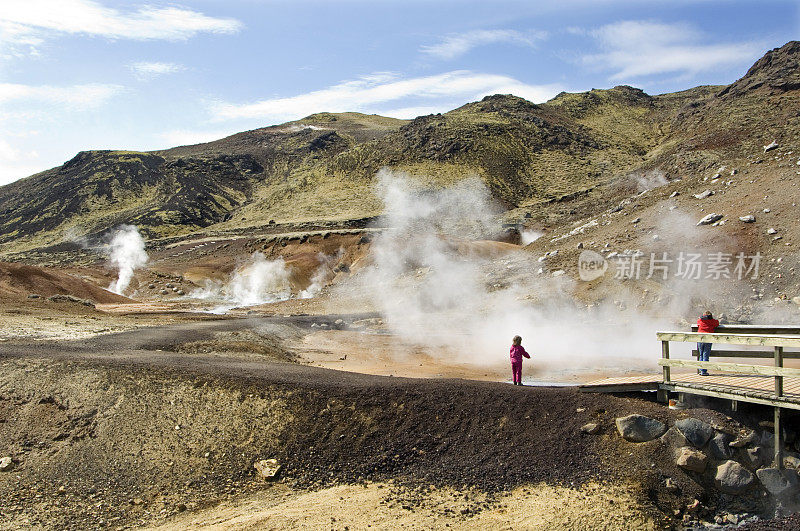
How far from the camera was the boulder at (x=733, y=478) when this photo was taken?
7.69m

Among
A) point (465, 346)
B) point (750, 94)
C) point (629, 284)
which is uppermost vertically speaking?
point (750, 94)

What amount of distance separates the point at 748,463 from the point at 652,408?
1403mm

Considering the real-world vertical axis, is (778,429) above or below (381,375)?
above

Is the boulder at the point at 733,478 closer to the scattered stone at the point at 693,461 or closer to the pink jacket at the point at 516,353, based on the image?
the scattered stone at the point at 693,461

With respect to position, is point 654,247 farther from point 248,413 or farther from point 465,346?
point 248,413

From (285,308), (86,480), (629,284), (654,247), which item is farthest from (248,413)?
(285,308)

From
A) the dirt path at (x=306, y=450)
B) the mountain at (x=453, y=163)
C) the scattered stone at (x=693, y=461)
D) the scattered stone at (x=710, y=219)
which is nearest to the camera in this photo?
the dirt path at (x=306, y=450)

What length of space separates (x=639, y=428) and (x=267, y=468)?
5.50 metres

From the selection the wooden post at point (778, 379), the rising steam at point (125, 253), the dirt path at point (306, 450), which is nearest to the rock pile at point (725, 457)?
the dirt path at point (306, 450)

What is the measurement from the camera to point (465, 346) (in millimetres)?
20516

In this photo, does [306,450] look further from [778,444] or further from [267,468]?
[778,444]

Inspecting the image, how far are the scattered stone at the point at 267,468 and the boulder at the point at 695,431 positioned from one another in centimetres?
589

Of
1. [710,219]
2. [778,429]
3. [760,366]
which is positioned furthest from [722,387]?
[710,219]

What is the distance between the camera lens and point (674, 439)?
823cm
